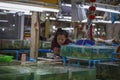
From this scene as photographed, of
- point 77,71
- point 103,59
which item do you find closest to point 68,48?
point 103,59

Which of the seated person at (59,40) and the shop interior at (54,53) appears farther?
the seated person at (59,40)

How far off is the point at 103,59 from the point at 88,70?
2.17m

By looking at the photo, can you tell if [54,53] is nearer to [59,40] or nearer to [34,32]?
[59,40]

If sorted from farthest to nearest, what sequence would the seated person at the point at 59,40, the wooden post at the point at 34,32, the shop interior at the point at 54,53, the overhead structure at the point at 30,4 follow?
the wooden post at the point at 34,32 < the seated person at the point at 59,40 < the overhead structure at the point at 30,4 < the shop interior at the point at 54,53

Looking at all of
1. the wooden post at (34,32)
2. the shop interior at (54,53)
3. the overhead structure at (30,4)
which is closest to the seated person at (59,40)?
the shop interior at (54,53)

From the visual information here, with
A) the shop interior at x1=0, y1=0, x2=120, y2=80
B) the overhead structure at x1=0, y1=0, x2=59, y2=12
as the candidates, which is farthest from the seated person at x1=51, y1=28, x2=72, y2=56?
the overhead structure at x1=0, y1=0, x2=59, y2=12

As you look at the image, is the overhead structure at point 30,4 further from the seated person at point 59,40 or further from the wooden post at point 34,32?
the wooden post at point 34,32

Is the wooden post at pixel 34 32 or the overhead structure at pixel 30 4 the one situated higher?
the overhead structure at pixel 30 4

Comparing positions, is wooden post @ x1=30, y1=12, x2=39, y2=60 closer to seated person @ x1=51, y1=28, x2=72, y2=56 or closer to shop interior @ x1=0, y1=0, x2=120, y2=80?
shop interior @ x1=0, y1=0, x2=120, y2=80

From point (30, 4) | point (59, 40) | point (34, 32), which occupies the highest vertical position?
point (30, 4)

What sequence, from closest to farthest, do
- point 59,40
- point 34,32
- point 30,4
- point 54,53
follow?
point 30,4 → point 59,40 → point 54,53 → point 34,32

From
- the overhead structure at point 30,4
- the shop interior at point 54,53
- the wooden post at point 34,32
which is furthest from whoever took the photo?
the wooden post at point 34,32

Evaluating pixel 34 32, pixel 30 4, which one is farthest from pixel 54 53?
pixel 30 4

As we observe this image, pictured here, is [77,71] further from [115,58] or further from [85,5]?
[85,5]
